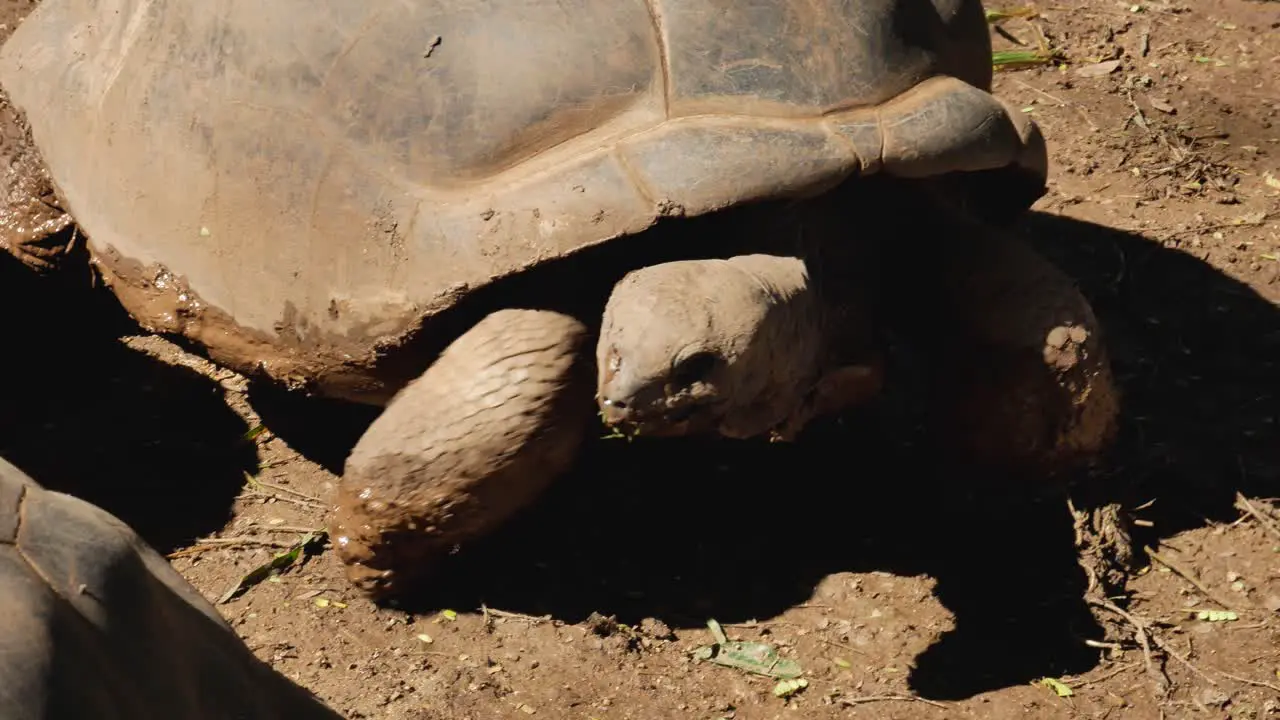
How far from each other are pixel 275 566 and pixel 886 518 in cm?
178

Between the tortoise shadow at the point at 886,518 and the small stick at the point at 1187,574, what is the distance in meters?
0.07

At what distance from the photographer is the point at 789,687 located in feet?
12.3

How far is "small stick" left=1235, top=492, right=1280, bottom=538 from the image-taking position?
4215 millimetres

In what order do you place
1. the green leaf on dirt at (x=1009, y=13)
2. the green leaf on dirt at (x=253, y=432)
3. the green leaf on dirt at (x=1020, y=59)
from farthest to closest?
1. the green leaf on dirt at (x=1009, y=13)
2. the green leaf on dirt at (x=1020, y=59)
3. the green leaf on dirt at (x=253, y=432)

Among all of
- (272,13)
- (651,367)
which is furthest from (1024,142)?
(272,13)

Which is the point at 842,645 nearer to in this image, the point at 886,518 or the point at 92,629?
the point at 886,518

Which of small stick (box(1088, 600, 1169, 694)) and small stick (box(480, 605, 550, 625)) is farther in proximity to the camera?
small stick (box(480, 605, 550, 625))

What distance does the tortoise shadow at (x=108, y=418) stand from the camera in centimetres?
443

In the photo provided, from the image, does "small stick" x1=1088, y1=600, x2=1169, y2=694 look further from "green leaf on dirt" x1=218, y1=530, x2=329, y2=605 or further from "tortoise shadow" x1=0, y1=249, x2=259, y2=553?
"tortoise shadow" x1=0, y1=249, x2=259, y2=553

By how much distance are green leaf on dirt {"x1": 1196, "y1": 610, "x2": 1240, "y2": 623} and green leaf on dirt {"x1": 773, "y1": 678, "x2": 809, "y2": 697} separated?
111cm

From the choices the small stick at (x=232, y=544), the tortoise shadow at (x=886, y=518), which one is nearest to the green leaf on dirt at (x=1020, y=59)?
the tortoise shadow at (x=886, y=518)

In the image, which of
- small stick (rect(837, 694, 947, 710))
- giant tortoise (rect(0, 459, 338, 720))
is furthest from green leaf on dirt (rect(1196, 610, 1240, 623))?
giant tortoise (rect(0, 459, 338, 720))

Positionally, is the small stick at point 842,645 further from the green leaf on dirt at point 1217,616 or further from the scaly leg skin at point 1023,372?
the green leaf on dirt at point 1217,616

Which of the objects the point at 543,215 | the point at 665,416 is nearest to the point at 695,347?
the point at 665,416
